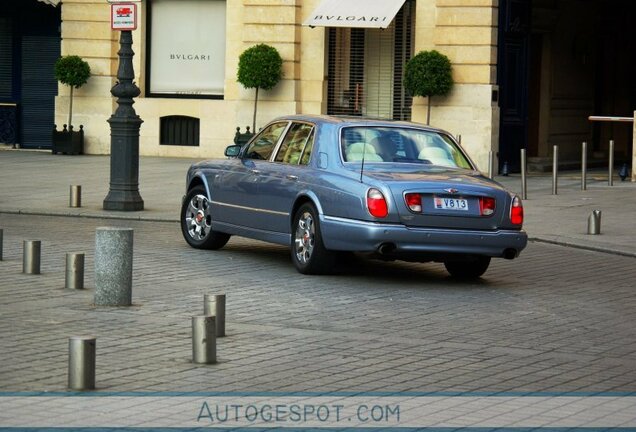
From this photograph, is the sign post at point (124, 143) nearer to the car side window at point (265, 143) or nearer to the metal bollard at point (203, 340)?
the car side window at point (265, 143)

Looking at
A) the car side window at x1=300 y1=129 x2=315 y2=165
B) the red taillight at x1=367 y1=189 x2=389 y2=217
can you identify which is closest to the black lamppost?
the car side window at x1=300 y1=129 x2=315 y2=165

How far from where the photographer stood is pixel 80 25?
31.4m

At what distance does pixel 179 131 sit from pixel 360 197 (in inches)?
723

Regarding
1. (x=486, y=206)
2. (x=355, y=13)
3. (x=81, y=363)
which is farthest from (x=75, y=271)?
(x=355, y=13)

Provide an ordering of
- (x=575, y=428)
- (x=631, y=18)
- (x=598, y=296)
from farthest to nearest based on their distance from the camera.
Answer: (x=631, y=18) < (x=598, y=296) < (x=575, y=428)

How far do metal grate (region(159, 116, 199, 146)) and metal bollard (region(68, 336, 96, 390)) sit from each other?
75.1 feet

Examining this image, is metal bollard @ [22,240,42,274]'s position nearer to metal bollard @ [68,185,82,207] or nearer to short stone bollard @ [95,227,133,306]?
short stone bollard @ [95,227,133,306]

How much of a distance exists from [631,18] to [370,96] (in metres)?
7.84

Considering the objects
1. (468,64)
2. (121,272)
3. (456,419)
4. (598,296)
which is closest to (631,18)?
(468,64)

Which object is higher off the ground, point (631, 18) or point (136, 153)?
point (631, 18)

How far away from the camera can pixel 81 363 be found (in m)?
8.08

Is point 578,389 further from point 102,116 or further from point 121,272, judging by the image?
point 102,116

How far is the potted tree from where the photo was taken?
3061cm

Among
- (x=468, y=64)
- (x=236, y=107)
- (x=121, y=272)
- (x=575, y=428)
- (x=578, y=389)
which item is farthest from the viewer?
(x=236, y=107)
